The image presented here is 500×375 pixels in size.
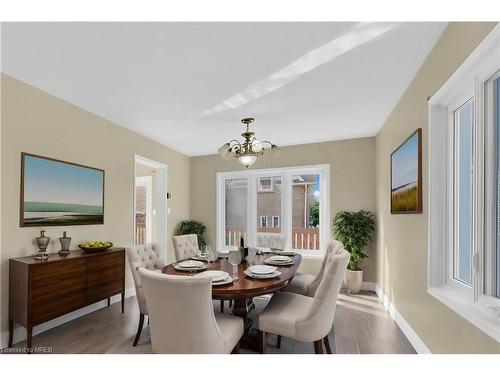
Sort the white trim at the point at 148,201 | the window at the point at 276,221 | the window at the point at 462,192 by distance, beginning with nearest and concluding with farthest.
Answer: the window at the point at 462,192, the window at the point at 276,221, the white trim at the point at 148,201

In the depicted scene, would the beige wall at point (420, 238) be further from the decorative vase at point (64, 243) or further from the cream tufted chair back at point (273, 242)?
the decorative vase at point (64, 243)

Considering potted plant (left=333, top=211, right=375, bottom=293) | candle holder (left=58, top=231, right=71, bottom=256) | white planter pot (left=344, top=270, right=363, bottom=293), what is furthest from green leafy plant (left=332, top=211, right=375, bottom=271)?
candle holder (left=58, top=231, right=71, bottom=256)

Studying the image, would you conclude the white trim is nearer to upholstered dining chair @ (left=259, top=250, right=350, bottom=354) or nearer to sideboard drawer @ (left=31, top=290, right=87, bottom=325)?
sideboard drawer @ (left=31, top=290, right=87, bottom=325)

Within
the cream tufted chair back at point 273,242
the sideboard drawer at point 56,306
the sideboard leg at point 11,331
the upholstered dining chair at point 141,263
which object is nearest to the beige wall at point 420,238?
the cream tufted chair back at point 273,242

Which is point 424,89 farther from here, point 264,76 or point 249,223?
point 249,223

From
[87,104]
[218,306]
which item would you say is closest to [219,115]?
[87,104]

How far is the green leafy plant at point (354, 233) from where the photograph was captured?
4066mm

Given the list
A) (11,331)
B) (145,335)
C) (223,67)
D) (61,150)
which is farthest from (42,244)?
(223,67)

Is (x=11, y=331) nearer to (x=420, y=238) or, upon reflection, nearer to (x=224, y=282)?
(x=224, y=282)

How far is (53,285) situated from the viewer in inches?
96.6

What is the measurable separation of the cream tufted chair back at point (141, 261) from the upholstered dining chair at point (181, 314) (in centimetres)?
87

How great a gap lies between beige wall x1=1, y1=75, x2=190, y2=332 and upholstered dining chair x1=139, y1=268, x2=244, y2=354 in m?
1.78

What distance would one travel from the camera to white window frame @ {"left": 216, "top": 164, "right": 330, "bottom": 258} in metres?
4.72

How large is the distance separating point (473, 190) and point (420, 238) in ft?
2.75
